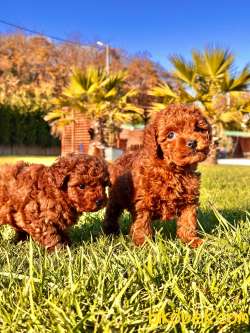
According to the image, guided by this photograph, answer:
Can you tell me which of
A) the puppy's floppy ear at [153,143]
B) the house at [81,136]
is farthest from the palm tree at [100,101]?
the puppy's floppy ear at [153,143]

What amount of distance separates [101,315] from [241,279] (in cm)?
79

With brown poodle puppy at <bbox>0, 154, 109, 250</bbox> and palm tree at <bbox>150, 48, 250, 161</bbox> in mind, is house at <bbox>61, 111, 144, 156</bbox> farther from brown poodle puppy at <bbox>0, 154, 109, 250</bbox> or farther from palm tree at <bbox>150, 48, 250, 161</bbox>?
brown poodle puppy at <bbox>0, 154, 109, 250</bbox>

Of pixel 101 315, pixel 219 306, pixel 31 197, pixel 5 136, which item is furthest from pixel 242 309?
pixel 5 136

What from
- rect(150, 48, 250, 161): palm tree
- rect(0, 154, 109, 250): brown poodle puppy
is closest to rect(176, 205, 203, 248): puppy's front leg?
rect(0, 154, 109, 250): brown poodle puppy

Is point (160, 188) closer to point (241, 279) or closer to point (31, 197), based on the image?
point (31, 197)

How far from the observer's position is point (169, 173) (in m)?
4.24

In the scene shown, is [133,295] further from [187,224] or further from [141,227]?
[187,224]

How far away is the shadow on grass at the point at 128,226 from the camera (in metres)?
4.75

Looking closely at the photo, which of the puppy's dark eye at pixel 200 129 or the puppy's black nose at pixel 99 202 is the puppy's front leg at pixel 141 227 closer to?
the puppy's black nose at pixel 99 202

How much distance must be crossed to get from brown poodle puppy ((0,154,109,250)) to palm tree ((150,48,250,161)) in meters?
15.9

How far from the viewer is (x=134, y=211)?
438 centimetres

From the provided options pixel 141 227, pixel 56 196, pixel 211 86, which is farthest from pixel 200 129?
pixel 211 86

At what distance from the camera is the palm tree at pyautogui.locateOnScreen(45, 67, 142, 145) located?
21484 millimetres

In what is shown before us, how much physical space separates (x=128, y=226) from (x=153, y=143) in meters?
1.34
